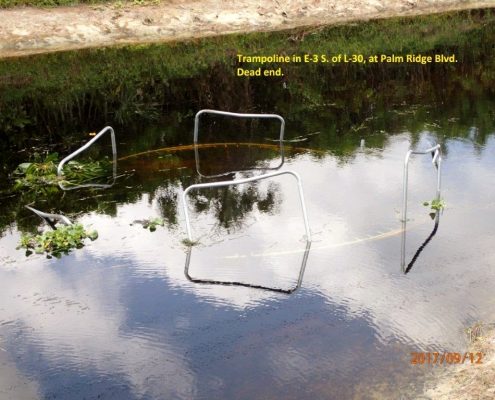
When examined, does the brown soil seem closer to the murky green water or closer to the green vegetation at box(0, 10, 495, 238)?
the green vegetation at box(0, 10, 495, 238)

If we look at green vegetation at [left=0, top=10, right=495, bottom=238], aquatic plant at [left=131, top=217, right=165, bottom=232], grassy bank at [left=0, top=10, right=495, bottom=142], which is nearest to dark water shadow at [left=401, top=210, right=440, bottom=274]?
green vegetation at [left=0, top=10, right=495, bottom=238]

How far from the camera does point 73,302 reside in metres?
9.76

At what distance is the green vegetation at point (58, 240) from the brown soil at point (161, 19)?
15.2m

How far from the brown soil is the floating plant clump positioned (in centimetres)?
1188

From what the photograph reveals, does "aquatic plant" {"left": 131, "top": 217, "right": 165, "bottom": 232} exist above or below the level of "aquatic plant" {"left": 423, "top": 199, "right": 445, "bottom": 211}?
below

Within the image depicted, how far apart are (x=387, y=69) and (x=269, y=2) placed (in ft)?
25.8

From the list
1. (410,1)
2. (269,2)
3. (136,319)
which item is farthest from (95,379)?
(410,1)

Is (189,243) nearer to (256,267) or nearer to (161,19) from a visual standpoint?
(256,267)

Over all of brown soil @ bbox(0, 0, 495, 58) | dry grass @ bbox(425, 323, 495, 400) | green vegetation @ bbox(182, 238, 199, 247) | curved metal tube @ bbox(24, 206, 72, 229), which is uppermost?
brown soil @ bbox(0, 0, 495, 58)

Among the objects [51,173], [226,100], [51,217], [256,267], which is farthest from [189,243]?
[226,100]

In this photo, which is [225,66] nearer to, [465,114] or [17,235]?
[465,114]

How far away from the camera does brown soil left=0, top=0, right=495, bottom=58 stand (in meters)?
25.7
